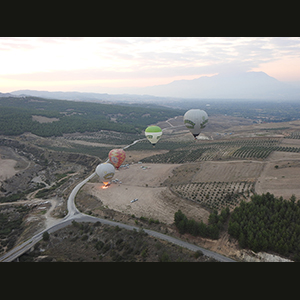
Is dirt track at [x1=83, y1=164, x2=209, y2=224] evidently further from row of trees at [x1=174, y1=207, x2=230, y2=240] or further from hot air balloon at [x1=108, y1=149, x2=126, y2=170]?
hot air balloon at [x1=108, y1=149, x2=126, y2=170]

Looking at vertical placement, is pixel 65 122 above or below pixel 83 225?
above

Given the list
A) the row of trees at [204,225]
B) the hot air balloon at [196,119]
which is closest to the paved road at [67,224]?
the row of trees at [204,225]

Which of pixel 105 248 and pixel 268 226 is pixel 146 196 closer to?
pixel 105 248

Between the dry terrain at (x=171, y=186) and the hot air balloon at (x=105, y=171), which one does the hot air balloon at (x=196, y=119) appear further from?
the hot air balloon at (x=105, y=171)

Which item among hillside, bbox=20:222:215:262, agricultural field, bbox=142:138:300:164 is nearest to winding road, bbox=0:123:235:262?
hillside, bbox=20:222:215:262

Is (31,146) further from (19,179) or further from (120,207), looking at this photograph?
(120,207)

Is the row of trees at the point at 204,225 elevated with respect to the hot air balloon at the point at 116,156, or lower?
lower

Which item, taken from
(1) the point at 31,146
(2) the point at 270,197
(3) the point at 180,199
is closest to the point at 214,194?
(3) the point at 180,199
